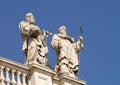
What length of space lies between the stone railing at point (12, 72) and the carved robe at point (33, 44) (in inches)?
17.0

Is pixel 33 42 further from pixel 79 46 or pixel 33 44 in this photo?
pixel 79 46

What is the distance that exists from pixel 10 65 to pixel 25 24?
1.62 meters

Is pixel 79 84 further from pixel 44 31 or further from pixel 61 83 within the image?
pixel 44 31

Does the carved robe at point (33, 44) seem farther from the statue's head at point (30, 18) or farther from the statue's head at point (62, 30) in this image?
the statue's head at point (62, 30)

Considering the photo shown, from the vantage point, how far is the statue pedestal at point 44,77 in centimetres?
1387

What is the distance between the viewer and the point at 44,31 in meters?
14.9

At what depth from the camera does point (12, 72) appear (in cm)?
1368

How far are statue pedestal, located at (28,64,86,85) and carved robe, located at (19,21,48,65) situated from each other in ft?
1.11

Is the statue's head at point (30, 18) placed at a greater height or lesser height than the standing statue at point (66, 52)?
greater

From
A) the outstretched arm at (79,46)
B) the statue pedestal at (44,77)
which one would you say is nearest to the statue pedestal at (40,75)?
the statue pedestal at (44,77)

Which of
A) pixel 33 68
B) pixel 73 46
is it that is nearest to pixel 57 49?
pixel 73 46

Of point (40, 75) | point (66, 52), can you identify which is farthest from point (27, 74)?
point (66, 52)

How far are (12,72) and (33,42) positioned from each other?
51.5 inches

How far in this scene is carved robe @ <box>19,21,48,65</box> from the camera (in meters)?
14.3
